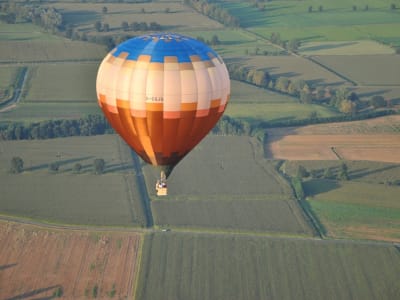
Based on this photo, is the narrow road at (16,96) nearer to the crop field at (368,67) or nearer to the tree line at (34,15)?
the tree line at (34,15)

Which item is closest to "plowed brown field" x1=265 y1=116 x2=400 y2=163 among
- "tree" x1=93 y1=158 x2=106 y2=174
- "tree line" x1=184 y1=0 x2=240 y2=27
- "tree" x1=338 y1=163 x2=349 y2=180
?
"tree" x1=338 y1=163 x2=349 y2=180

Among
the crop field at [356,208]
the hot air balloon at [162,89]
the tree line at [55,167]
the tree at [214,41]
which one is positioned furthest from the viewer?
the tree at [214,41]

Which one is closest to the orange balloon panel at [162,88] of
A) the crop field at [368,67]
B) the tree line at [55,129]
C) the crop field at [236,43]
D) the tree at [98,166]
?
the tree at [98,166]

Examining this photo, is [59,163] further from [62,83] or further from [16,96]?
[62,83]

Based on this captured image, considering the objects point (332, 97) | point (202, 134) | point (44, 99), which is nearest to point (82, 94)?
point (44, 99)

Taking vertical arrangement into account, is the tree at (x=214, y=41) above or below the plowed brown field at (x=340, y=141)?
below

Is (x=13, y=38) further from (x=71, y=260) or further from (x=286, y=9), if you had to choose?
(x=71, y=260)
